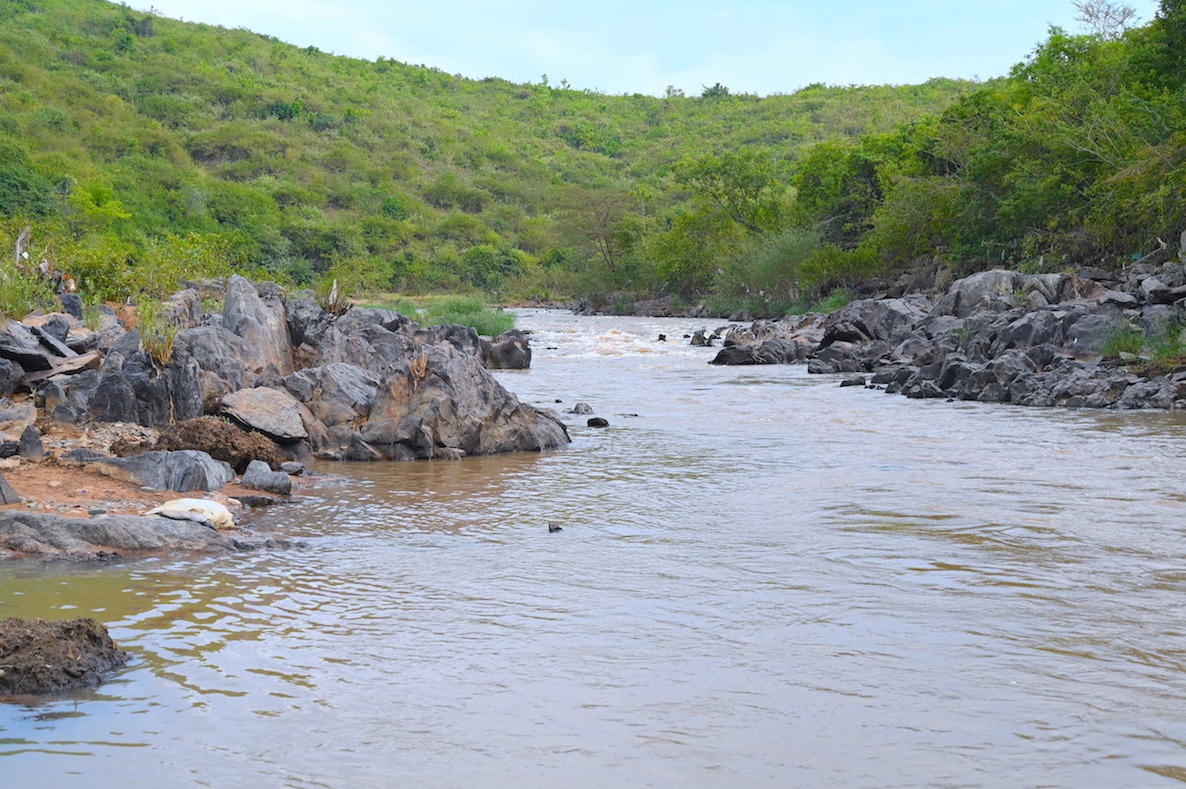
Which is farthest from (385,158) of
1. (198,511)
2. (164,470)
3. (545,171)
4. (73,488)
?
(198,511)

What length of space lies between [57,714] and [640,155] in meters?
103

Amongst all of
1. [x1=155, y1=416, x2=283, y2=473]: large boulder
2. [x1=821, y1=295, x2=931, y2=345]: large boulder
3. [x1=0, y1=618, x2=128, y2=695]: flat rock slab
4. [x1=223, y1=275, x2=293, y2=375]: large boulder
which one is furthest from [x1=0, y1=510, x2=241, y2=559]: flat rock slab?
[x1=821, y1=295, x2=931, y2=345]: large boulder

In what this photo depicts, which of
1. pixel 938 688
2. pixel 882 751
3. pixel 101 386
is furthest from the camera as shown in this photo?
pixel 101 386

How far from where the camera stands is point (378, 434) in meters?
11.2

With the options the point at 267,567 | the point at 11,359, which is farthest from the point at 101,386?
the point at 267,567

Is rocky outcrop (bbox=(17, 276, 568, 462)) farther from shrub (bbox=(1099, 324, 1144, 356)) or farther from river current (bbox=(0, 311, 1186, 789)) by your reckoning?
shrub (bbox=(1099, 324, 1144, 356))

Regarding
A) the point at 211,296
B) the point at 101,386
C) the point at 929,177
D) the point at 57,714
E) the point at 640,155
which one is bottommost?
the point at 57,714

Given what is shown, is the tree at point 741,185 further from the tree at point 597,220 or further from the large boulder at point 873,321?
the large boulder at point 873,321

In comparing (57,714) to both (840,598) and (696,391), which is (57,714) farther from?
(696,391)

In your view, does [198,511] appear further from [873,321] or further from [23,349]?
[873,321]

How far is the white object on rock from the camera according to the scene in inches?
277

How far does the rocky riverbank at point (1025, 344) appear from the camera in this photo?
1648 centimetres

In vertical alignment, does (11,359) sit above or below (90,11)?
below

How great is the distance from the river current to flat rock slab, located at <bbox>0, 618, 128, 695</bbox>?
0.14 metres
